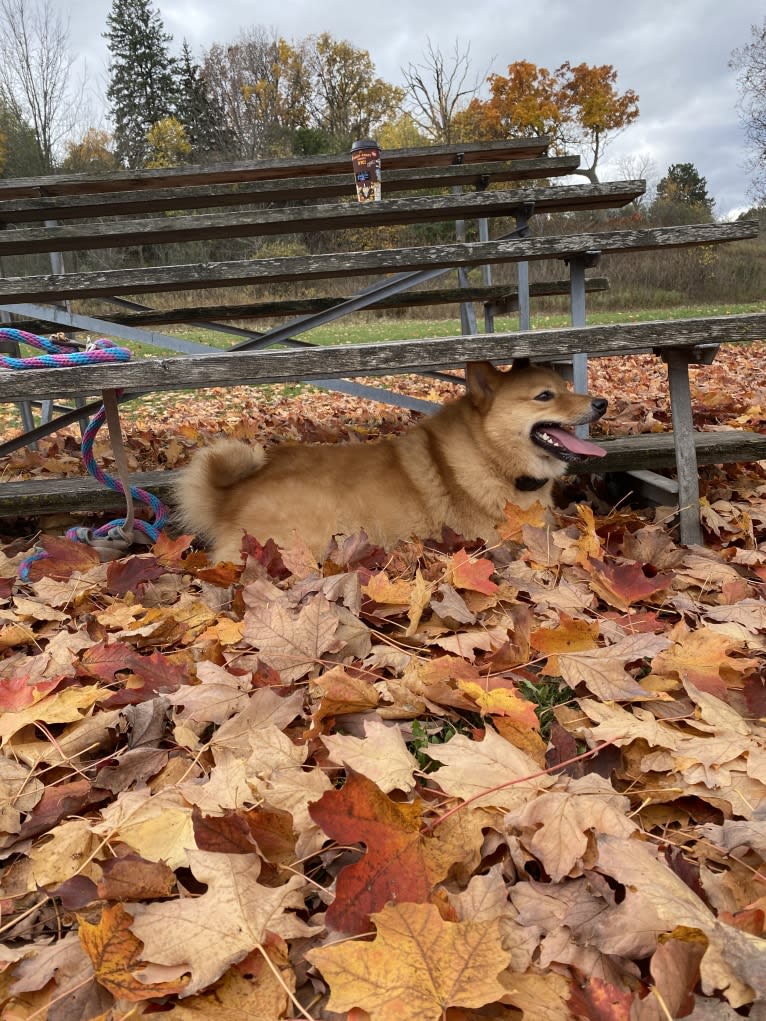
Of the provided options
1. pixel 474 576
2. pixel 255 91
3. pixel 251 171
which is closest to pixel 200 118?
pixel 255 91

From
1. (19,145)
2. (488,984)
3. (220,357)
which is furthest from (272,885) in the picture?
(19,145)

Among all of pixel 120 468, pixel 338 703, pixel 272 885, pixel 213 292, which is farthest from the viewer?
pixel 213 292

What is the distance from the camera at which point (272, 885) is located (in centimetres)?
106

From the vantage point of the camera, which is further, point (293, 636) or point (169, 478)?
point (169, 478)

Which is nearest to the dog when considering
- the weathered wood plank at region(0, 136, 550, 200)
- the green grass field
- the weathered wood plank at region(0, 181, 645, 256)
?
the weathered wood plank at region(0, 181, 645, 256)

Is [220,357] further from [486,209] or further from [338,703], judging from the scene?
[486,209]

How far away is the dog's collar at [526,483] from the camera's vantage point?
2.91m

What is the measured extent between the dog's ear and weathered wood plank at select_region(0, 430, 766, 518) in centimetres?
54

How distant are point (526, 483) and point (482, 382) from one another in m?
0.47

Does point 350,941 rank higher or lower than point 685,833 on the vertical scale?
higher

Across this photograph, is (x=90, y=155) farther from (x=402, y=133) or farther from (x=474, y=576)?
(x=474, y=576)

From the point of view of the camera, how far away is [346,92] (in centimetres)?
3362

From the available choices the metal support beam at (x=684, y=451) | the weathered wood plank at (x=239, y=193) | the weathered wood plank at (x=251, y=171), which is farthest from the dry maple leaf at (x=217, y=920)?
the weathered wood plank at (x=251, y=171)

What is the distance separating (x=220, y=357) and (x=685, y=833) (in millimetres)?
1891
